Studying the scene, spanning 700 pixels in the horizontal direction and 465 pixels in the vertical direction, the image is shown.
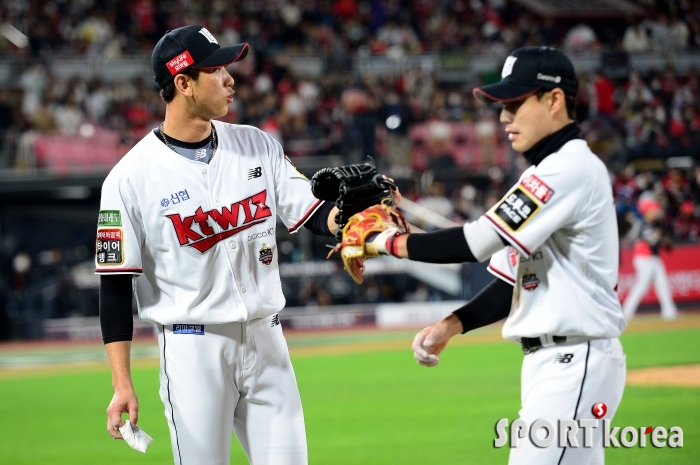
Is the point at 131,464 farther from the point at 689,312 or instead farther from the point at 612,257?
the point at 689,312

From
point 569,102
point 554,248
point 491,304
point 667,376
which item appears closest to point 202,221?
point 491,304

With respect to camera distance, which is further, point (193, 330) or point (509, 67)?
point (193, 330)

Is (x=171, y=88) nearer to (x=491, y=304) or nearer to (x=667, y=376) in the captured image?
(x=491, y=304)

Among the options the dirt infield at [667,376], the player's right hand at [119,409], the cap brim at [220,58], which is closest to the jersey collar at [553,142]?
the cap brim at [220,58]

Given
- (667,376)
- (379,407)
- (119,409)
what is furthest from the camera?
(667,376)

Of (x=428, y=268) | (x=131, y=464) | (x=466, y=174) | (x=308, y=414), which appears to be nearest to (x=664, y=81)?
(x=466, y=174)

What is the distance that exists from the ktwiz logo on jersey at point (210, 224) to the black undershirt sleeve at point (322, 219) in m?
0.31

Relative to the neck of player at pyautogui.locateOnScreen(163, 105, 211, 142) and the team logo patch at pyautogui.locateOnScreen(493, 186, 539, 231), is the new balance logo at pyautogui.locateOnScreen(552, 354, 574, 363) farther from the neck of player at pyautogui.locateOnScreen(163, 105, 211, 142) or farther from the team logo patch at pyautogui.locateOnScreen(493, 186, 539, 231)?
the neck of player at pyautogui.locateOnScreen(163, 105, 211, 142)

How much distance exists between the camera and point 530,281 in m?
3.34

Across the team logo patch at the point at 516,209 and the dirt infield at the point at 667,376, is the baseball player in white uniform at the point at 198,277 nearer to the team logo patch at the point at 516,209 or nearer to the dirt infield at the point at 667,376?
the team logo patch at the point at 516,209

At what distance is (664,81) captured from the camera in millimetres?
22984

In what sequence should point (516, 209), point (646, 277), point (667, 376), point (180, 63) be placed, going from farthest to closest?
point (646, 277)
point (667, 376)
point (180, 63)
point (516, 209)

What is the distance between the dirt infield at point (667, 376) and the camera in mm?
9758

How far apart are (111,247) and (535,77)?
5.95ft
